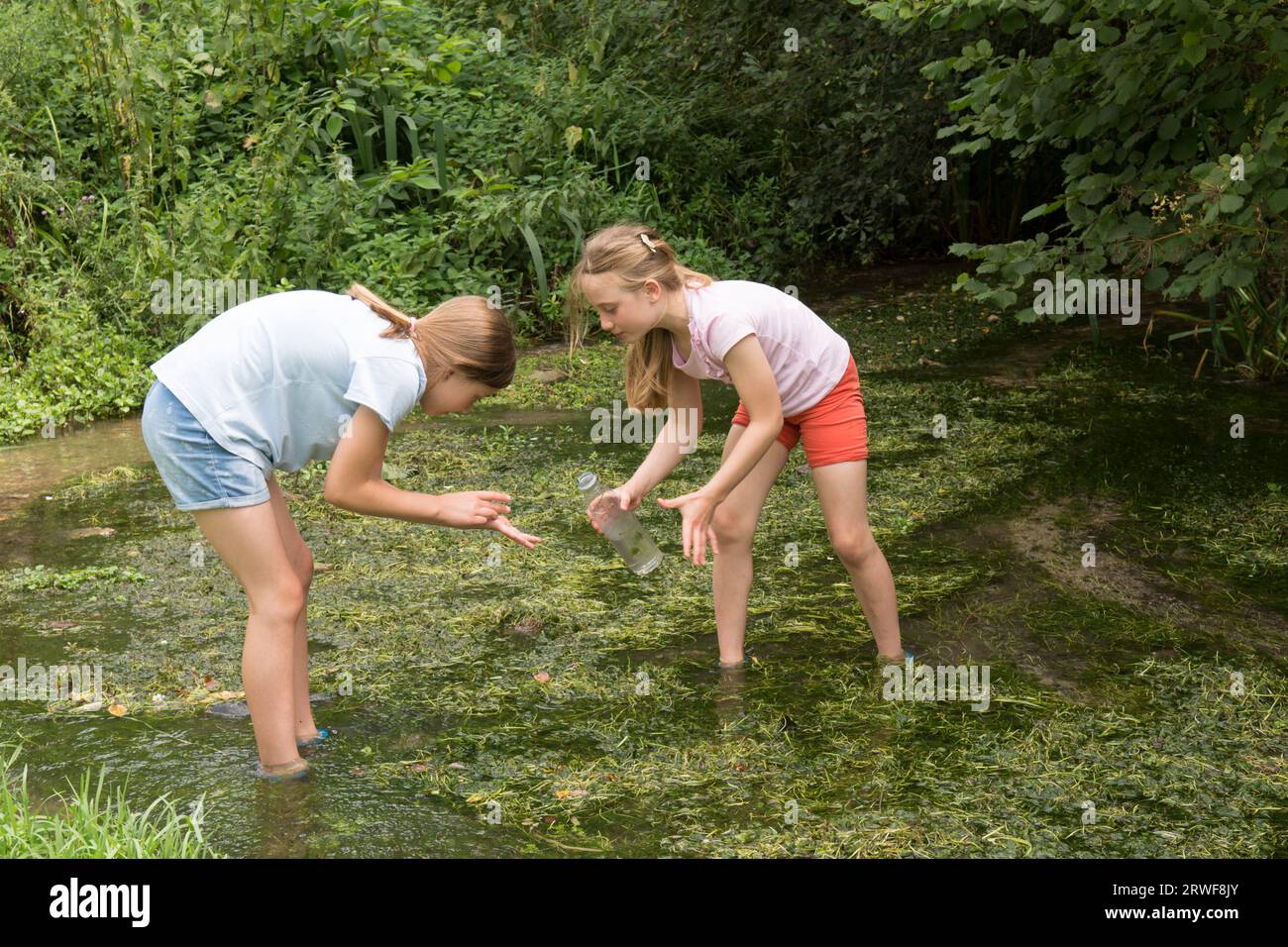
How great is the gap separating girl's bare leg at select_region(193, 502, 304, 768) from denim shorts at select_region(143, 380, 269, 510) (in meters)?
0.04

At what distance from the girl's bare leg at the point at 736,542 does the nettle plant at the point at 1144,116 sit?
1867 mm

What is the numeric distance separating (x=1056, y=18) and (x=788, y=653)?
272 centimetres

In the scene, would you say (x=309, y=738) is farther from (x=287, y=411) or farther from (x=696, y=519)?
(x=696, y=519)

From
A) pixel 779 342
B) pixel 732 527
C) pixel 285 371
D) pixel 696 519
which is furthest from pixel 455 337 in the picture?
pixel 732 527

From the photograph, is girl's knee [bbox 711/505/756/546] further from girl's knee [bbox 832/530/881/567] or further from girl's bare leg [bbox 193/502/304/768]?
girl's bare leg [bbox 193/502/304/768]

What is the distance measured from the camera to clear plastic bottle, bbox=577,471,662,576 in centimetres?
414

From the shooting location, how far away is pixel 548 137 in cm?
1138

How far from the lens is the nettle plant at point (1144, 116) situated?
5320 millimetres

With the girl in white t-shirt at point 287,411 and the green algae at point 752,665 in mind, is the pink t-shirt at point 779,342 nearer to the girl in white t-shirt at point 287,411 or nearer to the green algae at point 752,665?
the girl in white t-shirt at point 287,411

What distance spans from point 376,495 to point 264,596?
0.41m

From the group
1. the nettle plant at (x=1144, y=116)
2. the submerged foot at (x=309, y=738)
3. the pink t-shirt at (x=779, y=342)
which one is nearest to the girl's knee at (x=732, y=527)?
the pink t-shirt at (x=779, y=342)

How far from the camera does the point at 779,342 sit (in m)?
4.09
